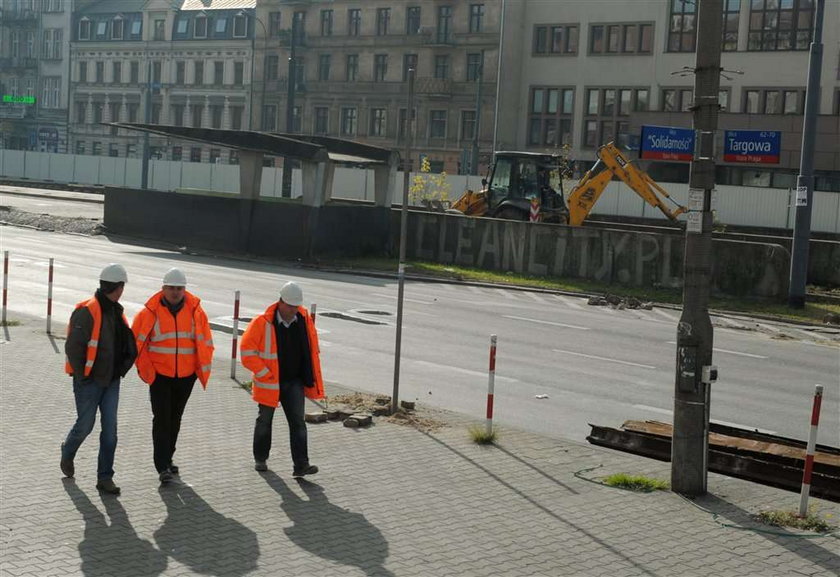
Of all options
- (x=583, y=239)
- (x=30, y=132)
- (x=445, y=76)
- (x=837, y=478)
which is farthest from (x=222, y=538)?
(x=30, y=132)

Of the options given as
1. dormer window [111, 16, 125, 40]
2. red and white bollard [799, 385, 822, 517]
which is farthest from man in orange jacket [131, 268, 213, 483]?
dormer window [111, 16, 125, 40]

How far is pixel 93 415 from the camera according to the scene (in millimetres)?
9445

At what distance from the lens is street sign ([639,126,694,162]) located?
37969mm

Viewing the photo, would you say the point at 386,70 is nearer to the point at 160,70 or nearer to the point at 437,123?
→ the point at 437,123

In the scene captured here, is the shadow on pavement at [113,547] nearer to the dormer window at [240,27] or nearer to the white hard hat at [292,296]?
the white hard hat at [292,296]

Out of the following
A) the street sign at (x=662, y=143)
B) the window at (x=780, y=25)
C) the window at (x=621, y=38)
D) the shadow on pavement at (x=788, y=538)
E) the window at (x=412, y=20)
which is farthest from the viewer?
the window at (x=412, y=20)

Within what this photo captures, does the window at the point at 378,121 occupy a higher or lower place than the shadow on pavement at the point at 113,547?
higher

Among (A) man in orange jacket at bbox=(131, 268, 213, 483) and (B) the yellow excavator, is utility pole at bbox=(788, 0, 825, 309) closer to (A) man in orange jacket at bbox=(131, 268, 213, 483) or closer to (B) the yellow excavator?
(B) the yellow excavator

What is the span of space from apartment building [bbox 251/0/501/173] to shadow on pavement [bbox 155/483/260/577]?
5763 centimetres

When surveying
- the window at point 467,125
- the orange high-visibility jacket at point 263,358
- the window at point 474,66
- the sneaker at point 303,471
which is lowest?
the sneaker at point 303,471

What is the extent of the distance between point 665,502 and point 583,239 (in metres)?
22.3

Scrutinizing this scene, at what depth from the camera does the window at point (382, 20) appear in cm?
7556

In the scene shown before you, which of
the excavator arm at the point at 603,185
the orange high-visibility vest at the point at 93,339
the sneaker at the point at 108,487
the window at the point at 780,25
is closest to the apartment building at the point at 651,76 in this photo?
the window at the point at 780,25

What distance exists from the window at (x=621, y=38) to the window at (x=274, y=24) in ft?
82.2
